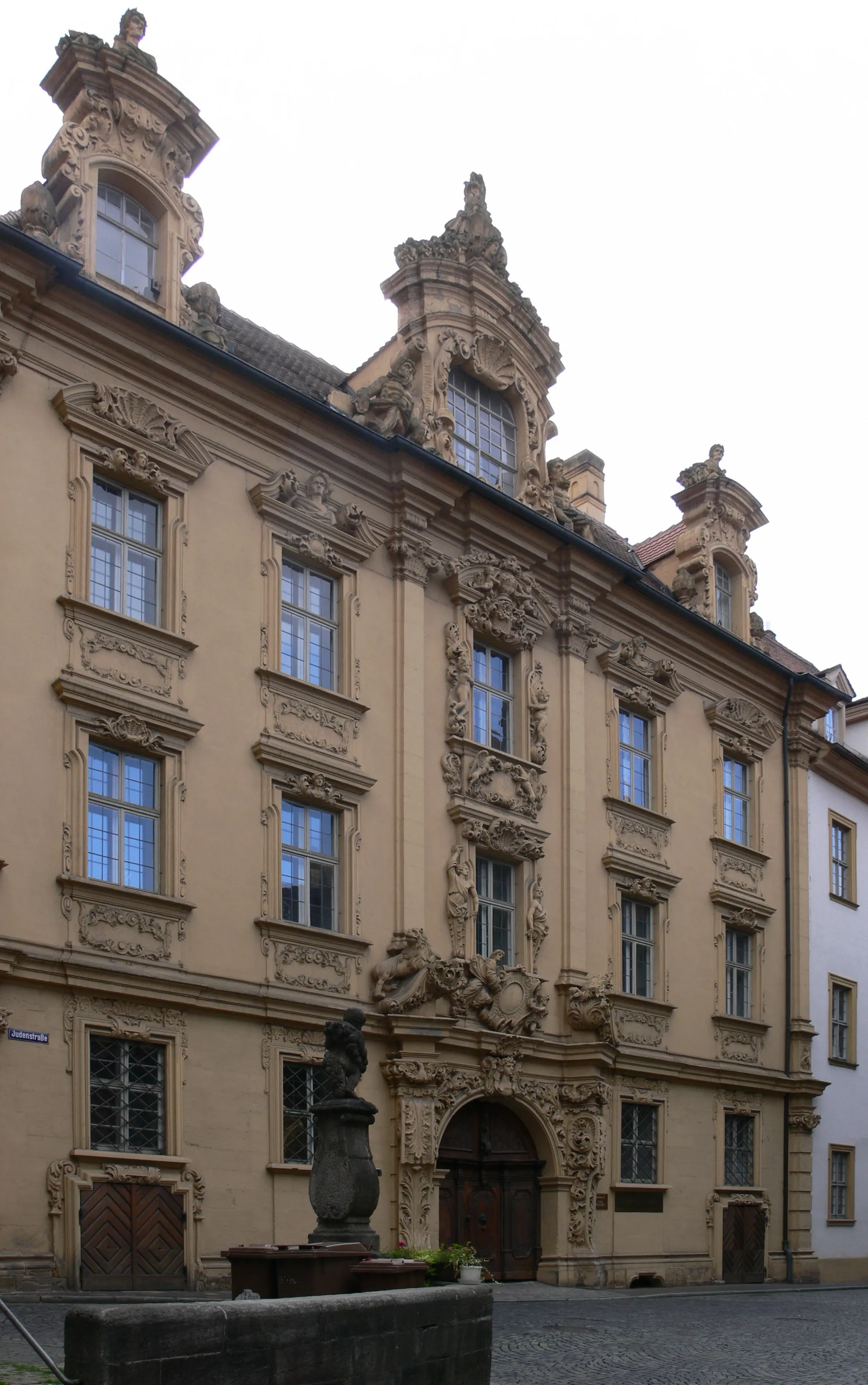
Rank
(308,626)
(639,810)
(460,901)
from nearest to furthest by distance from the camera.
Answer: (308,626) → (460,901) → (639,810)

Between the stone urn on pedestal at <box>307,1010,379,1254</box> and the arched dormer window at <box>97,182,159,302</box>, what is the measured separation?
11.0 m

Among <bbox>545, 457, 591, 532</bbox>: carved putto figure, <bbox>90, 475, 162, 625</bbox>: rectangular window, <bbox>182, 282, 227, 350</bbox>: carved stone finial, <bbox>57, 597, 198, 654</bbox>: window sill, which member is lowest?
<bbox>57, 597, 198, 654</bbox>: window sill

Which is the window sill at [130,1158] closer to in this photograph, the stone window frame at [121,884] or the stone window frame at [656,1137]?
the stone window frame at [121,884]

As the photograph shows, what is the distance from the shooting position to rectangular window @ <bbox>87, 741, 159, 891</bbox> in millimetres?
18453

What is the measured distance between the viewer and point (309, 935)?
67.6 ft

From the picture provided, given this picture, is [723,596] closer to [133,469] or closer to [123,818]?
[133,469]

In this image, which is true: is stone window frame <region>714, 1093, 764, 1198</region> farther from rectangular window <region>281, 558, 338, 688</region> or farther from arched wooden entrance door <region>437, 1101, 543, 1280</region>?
rectangular window <region>281, 558, 338, 688</region>

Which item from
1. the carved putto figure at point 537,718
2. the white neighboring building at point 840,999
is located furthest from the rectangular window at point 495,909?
the white neighboring building at point 840,999

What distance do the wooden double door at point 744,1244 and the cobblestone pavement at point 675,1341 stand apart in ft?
12.9

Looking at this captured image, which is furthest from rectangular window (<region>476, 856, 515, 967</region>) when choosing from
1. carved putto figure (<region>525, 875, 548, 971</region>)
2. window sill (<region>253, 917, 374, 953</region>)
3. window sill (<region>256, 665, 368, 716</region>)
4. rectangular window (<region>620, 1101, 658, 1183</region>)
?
rectangular window (<region>620, 1101, 658, 1183</region>)

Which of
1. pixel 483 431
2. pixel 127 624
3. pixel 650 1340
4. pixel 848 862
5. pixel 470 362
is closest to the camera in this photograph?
pixel 650 1340

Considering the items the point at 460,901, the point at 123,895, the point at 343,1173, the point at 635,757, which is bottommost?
the point at 343,1173

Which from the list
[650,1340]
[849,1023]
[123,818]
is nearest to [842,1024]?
[849,1023]

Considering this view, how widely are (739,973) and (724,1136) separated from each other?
308 cm
